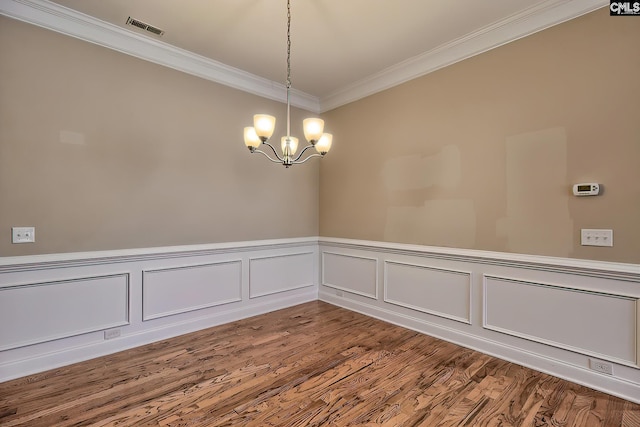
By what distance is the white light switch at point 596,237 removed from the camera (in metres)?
2.27

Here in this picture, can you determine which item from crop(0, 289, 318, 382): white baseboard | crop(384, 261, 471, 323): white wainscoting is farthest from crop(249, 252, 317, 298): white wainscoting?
crop(384, 261, 471, 323): white wainscoting

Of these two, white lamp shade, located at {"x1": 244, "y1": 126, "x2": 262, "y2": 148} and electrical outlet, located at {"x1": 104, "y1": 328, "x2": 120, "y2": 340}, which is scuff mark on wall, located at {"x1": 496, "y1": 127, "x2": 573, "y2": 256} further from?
electrical outlet, located at {"x1": 104, "y1": 328, "x2": 120, "y2": 340}

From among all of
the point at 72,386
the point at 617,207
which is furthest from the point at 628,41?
the point at 72,386

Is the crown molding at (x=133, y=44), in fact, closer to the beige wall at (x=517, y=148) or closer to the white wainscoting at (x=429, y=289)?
the beige wall at (x=517, y=148)

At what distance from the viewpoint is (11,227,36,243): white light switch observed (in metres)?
2.46

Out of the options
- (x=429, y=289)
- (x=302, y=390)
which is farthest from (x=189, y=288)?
(x=429, y=289)

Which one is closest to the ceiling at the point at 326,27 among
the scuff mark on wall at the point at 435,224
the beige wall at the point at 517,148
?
the beige wall at the point at 517,148

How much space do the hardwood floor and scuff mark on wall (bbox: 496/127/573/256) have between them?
1.08m

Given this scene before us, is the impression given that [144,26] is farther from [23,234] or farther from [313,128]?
[23,234]

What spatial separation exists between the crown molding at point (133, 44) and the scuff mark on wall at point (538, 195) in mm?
2839

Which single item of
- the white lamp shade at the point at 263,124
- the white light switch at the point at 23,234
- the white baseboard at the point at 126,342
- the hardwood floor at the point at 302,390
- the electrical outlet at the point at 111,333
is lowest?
the hardwood floor at the point at 302,390

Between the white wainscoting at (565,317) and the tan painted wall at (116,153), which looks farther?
the tan painted wall at (116,153)

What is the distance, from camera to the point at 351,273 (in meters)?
4.16

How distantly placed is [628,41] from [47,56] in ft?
14.6
